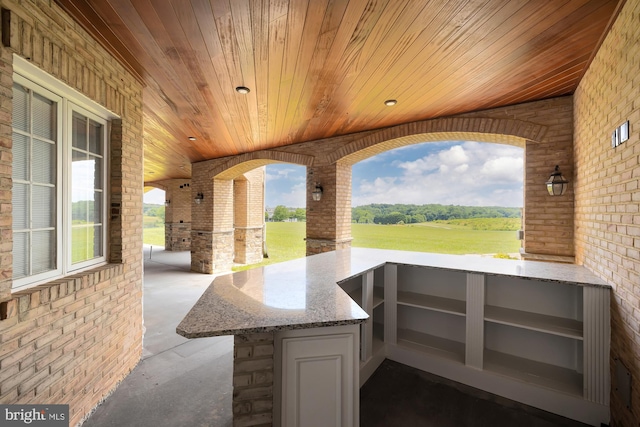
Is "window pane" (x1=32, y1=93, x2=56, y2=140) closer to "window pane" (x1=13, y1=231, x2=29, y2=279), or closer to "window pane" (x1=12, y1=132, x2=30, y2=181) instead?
"window pane" (x1=12, y1=132, x2=30, y2=181)

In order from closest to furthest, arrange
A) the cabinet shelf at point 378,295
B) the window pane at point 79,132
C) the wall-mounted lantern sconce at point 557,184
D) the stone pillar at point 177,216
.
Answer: the window pane at point 79,132
the cabinet shelf at point 378,295
the wall-mounted lantern sconce at point 557,184
the stone pillar at point 177,216

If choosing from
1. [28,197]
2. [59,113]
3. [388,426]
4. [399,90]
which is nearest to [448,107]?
[399,90]

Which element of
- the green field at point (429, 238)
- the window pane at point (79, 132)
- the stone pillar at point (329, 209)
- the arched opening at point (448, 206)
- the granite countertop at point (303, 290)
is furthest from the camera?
the arched opening at point (448, 206)

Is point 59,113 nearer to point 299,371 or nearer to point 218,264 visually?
point 299,371

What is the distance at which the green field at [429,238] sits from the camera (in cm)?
998

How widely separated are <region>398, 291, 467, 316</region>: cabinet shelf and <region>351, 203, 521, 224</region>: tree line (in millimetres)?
8970

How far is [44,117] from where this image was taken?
2014mm

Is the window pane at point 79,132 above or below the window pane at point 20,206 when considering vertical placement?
above

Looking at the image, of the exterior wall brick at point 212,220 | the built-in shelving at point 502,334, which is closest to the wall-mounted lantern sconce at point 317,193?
the exterior wall brick at point 212,220

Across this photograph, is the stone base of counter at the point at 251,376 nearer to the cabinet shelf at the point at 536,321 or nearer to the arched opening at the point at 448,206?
the cabinet shelf at the point at 536,321

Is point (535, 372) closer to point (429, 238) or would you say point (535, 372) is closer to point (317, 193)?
point (317, 193)

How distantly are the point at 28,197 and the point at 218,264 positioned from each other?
612 cm

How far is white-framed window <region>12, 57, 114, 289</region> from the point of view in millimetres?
1819

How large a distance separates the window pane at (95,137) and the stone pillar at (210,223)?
4972 mm
